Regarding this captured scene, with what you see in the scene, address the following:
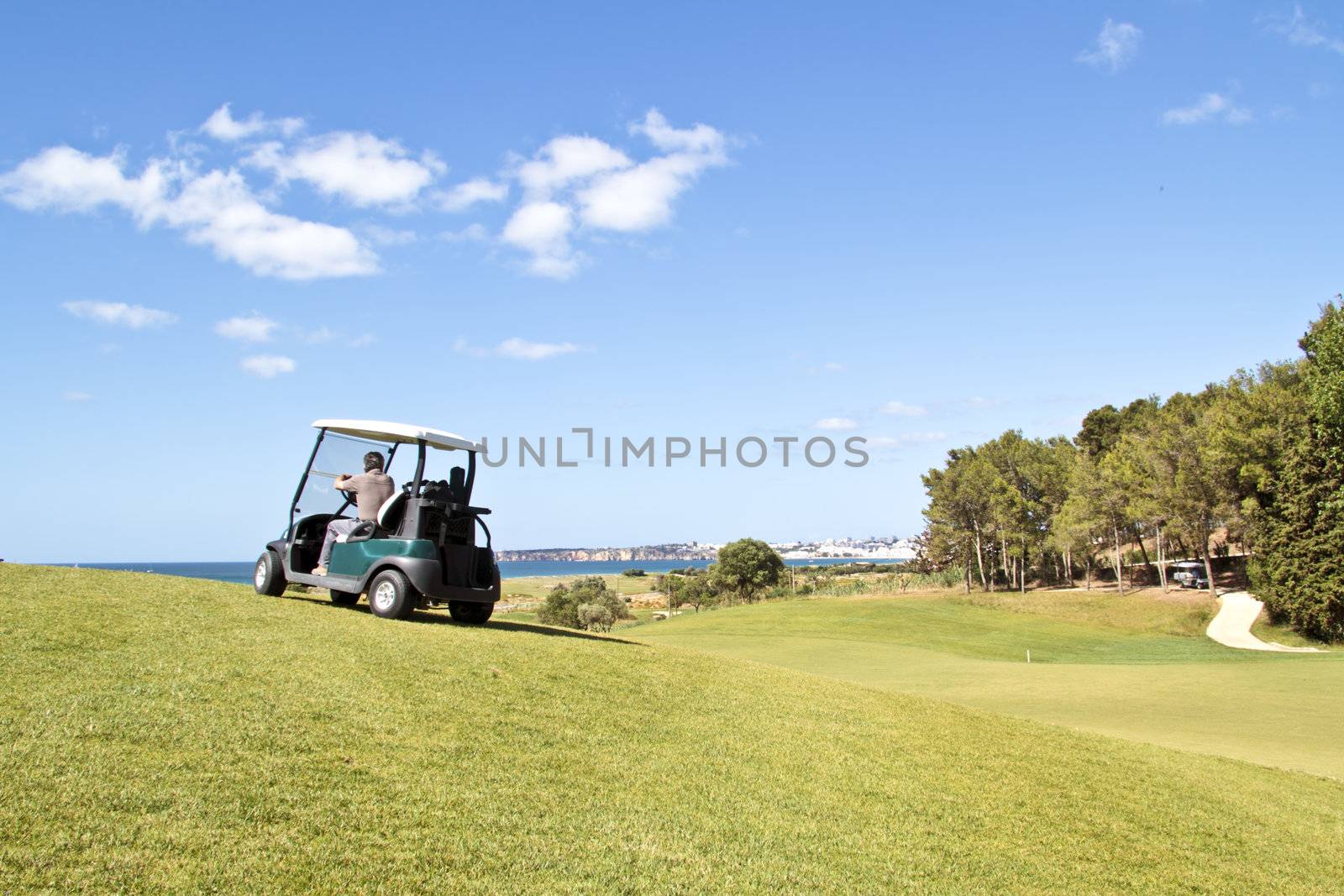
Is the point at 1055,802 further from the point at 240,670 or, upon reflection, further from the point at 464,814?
the point at 240,670

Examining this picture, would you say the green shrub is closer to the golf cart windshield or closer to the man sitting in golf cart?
the golf cart windshield

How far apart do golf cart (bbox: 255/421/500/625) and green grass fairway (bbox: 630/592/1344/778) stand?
448 inches

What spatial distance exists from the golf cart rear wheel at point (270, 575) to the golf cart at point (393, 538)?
0.01m

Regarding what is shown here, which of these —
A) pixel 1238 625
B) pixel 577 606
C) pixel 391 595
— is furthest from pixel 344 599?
pixel 1238 625

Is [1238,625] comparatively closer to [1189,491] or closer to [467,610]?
[1189,491]

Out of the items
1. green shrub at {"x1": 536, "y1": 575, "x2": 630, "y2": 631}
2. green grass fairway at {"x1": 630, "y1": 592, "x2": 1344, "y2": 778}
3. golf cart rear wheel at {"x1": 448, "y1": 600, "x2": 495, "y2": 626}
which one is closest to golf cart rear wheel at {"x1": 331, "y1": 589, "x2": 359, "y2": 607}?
golf cart rear wheel at {"x1": 448, "y1": 600, "x2": 495, "y2": 626}

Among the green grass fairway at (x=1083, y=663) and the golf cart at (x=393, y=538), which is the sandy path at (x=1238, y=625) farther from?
the golf cart at (x=393, y=538)

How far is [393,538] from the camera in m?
11.1

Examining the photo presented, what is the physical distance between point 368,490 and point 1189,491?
53315mm

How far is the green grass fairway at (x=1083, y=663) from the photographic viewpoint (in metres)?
16.5

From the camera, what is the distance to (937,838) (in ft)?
22.2

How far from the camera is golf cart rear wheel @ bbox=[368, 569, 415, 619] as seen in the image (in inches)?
431

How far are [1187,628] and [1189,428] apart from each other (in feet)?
45.2

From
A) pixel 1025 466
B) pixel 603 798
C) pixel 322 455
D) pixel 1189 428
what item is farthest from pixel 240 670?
pixel 1025 466
